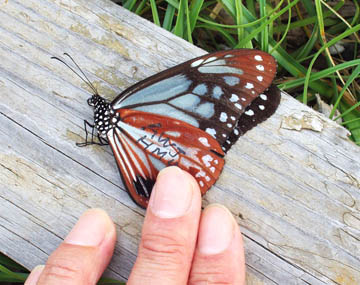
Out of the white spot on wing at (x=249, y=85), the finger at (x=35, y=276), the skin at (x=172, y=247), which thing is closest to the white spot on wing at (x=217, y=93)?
the white spot on wing at (x=249, y=85)

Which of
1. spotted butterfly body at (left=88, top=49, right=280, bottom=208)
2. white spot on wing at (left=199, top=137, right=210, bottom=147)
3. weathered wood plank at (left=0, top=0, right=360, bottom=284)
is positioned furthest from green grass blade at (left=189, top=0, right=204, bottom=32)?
white spot on wing at (left=199, top=137, right=210, bottom=147)

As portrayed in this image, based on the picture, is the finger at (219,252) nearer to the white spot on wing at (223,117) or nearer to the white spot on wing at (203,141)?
the white spot on wing at (203,141)

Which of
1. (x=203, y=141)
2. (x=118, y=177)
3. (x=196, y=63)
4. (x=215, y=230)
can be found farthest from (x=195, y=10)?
(x=215, y=230)

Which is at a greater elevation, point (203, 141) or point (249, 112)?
point (249, 112)

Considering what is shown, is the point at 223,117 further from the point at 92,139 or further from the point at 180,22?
the point at 180,22

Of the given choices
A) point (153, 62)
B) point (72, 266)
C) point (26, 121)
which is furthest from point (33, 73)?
point (72, 266)

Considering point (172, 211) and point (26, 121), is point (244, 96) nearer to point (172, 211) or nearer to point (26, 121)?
point (172, 211)
